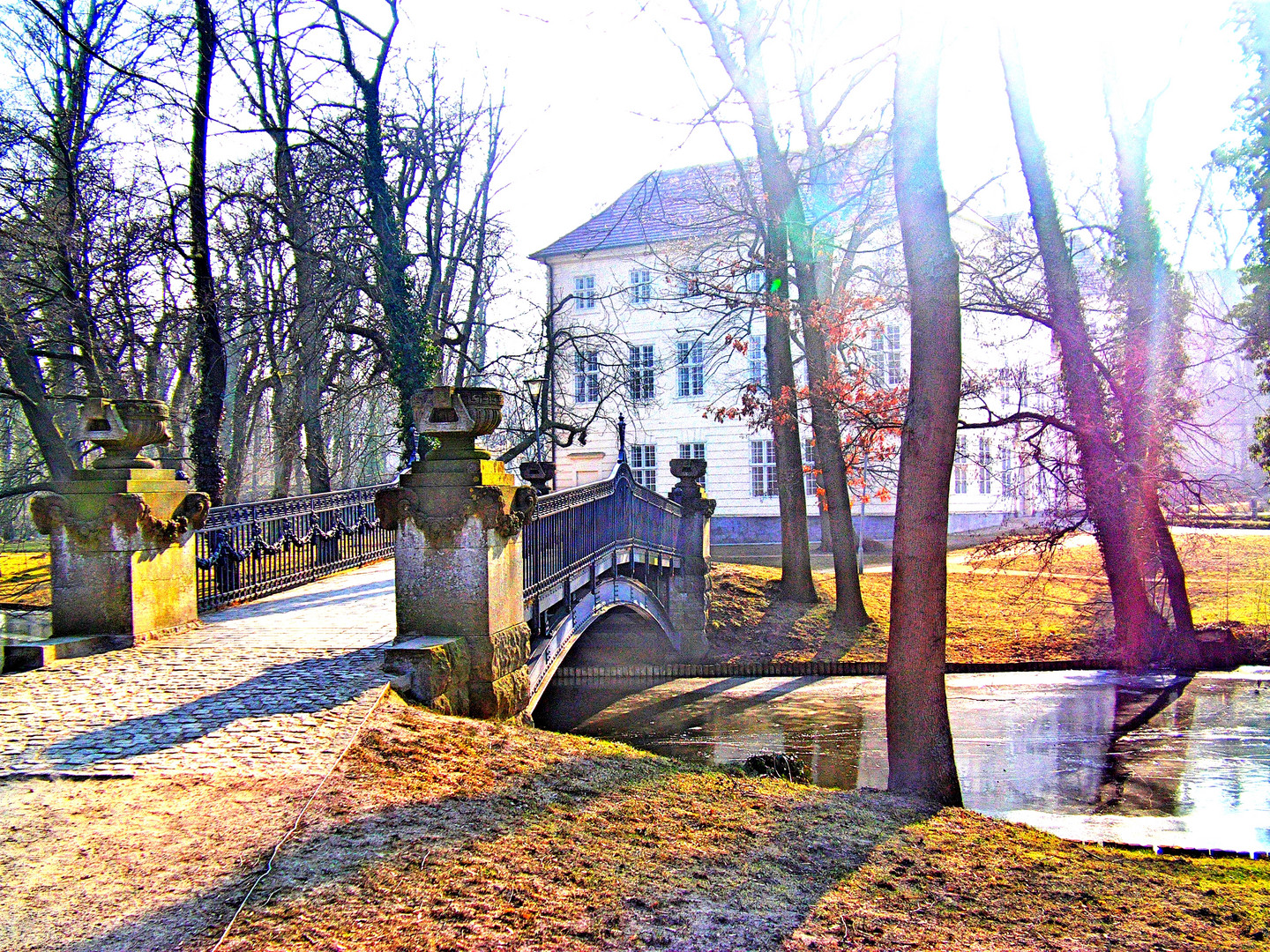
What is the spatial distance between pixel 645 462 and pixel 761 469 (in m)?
4.15

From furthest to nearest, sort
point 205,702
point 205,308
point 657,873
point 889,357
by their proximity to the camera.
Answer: point 889,357
point 205,308
point 205,702
point 657,873

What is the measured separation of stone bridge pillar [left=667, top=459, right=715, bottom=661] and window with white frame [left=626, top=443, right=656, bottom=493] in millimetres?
14915

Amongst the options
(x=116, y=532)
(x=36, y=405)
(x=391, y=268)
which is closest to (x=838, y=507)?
(x=391, y=268)

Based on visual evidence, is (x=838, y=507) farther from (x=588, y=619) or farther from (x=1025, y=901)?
(x=1025, y=901)

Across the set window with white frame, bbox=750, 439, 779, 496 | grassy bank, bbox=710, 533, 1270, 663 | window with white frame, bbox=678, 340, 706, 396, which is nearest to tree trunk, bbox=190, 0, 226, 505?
grassy bank, bbox=710, 533, 1270, 663

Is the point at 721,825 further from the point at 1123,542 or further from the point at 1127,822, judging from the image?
the point at 1123,542

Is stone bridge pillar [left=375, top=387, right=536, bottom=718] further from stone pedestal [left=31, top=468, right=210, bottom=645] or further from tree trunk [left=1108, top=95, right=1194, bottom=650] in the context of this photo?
tree trunk [left=1108, top=95, right=1194, bottom=650]

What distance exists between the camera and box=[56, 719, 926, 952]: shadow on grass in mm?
3199

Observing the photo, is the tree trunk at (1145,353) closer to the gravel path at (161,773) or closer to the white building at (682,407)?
the gravel path at (161,773)

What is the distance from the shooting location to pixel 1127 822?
829cm

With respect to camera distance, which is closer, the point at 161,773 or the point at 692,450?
the point at 161,773

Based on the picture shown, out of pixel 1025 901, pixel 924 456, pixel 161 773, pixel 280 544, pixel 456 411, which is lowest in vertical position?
pixel 1025 901

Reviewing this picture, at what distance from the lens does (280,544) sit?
11742 millimetres

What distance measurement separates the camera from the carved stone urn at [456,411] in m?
6.87
